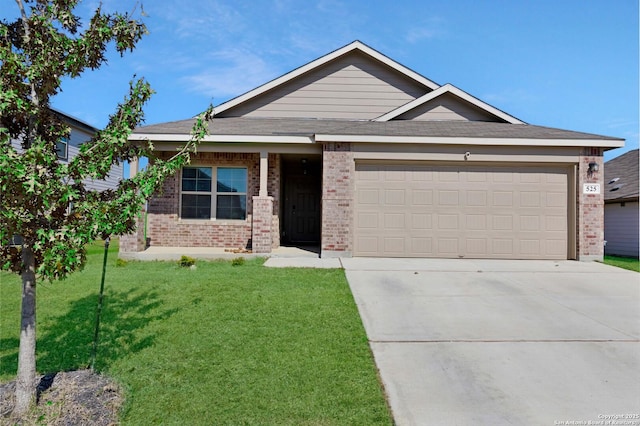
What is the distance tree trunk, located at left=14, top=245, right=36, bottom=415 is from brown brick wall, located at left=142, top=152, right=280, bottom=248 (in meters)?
8.06

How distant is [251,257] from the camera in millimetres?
9633

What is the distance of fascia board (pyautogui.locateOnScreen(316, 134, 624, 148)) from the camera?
9391mm

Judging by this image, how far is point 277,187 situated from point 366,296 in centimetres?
583

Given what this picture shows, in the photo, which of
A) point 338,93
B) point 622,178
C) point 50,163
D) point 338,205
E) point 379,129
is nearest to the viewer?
point 50,163

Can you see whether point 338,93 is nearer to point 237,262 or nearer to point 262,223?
point 262,223

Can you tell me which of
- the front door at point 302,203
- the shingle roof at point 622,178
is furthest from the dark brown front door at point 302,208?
the shingle roof at point 622,178

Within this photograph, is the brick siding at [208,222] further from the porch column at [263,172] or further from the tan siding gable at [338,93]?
the tan siding gable at [338,93]

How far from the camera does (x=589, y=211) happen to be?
375 inches

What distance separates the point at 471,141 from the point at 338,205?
3722 mm

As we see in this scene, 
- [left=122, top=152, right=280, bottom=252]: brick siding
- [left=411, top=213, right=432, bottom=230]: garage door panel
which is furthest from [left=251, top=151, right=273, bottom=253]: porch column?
[left=411, top=213, right=432, bottom=230]: garage door panel

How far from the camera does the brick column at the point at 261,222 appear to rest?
9789 millimetres

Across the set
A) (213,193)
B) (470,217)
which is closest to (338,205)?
(470,217)

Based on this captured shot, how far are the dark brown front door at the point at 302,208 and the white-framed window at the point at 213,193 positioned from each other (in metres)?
2.42

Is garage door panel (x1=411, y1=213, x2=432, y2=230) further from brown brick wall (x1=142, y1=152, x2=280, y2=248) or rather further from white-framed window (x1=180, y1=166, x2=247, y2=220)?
white-framed window (x1=180, y1=166, x2=247, y2=220)
